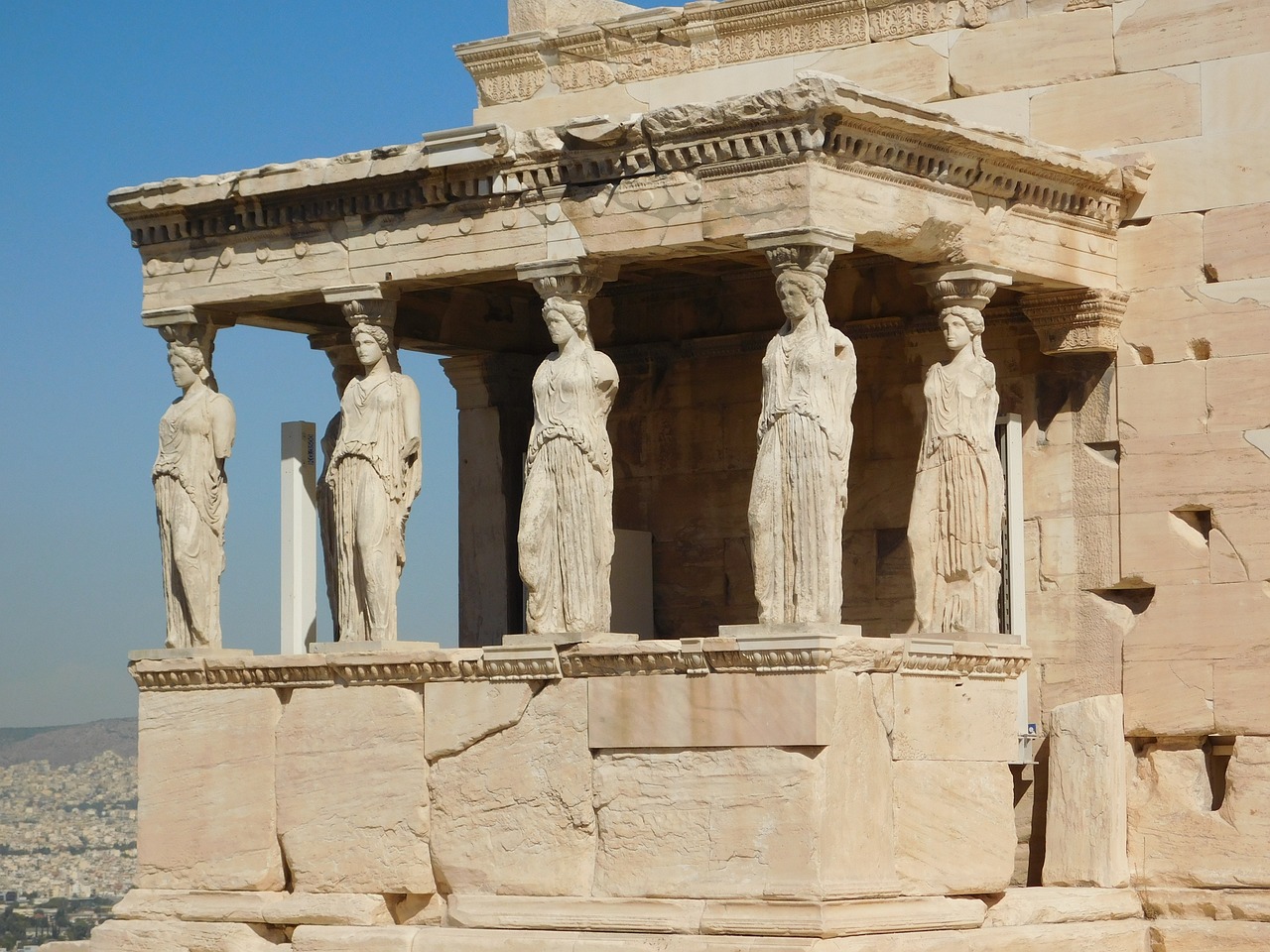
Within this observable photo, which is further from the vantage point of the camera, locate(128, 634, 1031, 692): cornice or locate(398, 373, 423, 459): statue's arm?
locate(398, 373, 423, 459): statue's arm

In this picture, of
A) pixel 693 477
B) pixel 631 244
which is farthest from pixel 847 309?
pixel 631 244

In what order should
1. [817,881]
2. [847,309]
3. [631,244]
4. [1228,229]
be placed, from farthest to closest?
1. [847,309]
2. [1228,229]
3. [631,244]
4. [817,881]

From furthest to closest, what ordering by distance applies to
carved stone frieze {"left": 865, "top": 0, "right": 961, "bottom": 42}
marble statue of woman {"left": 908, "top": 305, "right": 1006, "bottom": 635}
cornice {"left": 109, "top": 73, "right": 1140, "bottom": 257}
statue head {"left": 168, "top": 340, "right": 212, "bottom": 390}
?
carved stone frieze {"left": 865, "top": 0, "right": 961, "bottom": 42} < statue head {"left": 168, "top": 340, "right": 212, "bottom": 390} < marble statue of woman {"left": 908, "top": 305, "right": 1006, "bottom": 635} < cornice {"left": 109, "top": 73, "right": 1140, "bottom": 257}

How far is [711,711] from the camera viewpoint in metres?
14.0

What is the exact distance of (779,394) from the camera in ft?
46.2

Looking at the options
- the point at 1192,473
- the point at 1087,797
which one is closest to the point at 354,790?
the point at 1087,797

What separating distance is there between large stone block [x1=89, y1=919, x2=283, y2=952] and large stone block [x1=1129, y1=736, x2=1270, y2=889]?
461cm

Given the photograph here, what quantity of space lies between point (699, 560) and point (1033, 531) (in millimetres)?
2091

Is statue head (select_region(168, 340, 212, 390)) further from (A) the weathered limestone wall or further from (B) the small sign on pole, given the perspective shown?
(A) the weathered limestone wall

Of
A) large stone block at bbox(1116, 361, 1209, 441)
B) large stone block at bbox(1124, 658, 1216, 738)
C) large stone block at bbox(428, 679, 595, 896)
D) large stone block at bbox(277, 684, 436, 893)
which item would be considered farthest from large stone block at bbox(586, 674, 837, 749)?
large stone block at bbox(1116, 361, 1209, 441)

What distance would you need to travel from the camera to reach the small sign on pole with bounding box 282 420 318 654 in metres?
16.3

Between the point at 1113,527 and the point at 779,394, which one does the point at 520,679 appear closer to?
the point at 779,394

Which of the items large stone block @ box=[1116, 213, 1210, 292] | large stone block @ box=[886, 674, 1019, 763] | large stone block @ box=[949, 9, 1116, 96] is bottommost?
large stone block @ box=[886, 674, 1019, 763]

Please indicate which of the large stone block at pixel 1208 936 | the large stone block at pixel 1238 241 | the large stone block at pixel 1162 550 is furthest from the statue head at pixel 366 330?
the large stone block at pixel 1208 936
